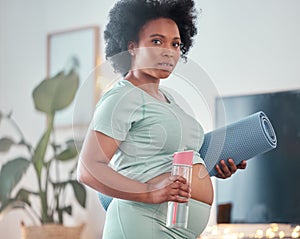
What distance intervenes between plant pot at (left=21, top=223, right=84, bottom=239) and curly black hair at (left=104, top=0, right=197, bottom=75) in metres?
2.22

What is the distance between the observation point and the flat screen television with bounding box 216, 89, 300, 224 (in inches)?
118

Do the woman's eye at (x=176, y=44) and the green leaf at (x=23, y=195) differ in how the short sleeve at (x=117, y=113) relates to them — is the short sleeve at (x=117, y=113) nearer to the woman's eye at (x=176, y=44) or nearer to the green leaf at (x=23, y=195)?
the woman's eye at (x=176, y=44)

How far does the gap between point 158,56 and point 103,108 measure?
0.13m

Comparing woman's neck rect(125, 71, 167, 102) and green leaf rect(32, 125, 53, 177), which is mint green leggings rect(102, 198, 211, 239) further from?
green leaf rect(32, 125, 53, 177)

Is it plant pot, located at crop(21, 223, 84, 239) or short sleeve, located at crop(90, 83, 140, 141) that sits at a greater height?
short sleeve, located at crop(90, 83, 140, 141)

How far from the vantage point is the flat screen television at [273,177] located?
300cm

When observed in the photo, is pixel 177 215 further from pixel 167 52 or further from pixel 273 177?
pixel 273 177

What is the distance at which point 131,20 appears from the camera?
1.22 meters

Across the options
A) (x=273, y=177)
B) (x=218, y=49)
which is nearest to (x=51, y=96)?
(x=218, y=49)

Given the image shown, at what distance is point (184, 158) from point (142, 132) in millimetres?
100

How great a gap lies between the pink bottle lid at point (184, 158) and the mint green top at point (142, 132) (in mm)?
61

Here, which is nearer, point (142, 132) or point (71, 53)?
point (142, 132)

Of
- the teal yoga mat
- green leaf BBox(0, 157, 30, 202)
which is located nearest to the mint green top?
the teal yoga mat

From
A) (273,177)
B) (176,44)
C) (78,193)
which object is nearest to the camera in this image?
(176,44)
